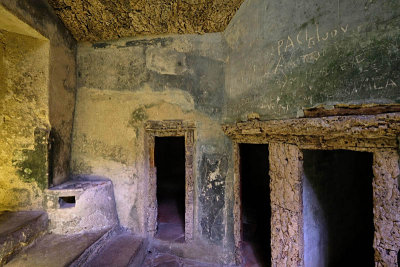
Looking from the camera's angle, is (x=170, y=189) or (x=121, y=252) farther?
(x=170, y=189)

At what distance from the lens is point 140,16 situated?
142 inches

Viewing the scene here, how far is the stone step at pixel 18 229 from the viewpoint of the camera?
2592mm

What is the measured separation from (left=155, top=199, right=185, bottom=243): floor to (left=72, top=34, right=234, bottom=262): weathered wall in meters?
0.56

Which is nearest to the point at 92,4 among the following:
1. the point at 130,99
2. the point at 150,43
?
the point at 150,43

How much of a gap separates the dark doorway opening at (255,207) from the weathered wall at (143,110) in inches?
29.9

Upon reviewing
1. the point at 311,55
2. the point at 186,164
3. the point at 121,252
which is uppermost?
the point at 311,55

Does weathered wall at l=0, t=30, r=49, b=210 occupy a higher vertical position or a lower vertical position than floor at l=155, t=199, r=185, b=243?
higher

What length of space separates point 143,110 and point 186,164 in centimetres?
142

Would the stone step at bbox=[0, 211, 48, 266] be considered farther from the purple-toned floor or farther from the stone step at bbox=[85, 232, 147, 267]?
the purple-toned floor

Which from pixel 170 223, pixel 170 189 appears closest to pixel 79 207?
pixel 170 223

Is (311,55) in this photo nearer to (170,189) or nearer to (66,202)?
(66,202)

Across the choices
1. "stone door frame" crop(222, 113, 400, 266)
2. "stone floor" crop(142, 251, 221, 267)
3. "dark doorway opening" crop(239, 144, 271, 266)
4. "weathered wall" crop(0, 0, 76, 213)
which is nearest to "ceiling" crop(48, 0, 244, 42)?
"weathered wall" crop(0, 0, 76, 213)

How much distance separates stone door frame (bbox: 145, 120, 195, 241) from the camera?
12.8 feet

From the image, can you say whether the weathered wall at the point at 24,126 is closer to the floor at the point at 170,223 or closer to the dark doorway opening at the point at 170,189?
the floor at the point at 170,223
